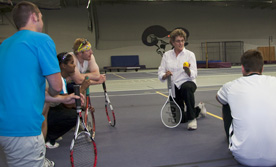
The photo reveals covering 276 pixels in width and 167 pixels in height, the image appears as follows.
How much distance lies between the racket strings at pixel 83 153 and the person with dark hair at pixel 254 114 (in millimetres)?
1488

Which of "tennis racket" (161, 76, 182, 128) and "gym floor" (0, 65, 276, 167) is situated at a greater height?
"tennis racket" (161, 76, 182, 128)

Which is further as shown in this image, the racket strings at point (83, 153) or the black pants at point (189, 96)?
the black pants at point (189, 96)

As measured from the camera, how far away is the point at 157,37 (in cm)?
2211

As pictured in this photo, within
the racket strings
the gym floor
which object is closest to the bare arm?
the racket strings

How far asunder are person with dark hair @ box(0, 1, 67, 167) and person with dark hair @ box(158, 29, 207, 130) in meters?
2.53

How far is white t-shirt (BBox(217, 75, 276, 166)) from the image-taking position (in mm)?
2367

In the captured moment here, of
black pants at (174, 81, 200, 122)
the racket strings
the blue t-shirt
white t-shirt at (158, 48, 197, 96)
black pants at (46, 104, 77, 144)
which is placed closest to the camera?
the blue t-shirt

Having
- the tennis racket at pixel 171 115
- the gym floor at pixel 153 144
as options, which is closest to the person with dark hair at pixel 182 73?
the tennis racket at pixel 171 115

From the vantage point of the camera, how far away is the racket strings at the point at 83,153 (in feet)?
8.98

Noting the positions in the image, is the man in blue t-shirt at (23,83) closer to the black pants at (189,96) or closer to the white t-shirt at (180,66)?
the black pants at (189,96)

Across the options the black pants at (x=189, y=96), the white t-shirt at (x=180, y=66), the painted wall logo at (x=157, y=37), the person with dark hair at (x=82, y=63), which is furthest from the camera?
the painted wall logo at (x=157, y=37)

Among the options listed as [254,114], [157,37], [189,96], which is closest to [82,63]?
[189,96]

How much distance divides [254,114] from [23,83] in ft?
6.39

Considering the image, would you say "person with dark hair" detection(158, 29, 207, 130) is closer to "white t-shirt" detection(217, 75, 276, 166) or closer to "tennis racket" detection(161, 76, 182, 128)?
"tennis racket" detection(161, 76, 182, 128)
